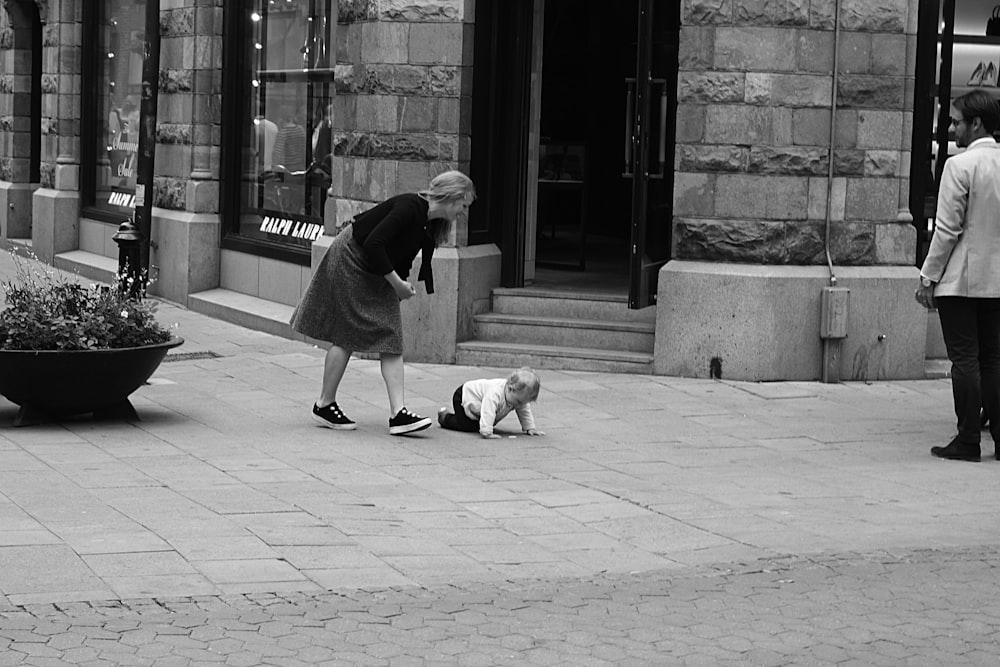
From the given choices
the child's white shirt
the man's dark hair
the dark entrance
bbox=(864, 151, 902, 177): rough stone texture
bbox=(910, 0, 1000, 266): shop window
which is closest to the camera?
the man's dark hair

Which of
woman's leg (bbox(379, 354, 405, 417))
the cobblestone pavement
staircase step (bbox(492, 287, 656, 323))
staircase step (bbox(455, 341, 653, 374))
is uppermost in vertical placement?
staircase step (bbox(492, 287, 656, 323))

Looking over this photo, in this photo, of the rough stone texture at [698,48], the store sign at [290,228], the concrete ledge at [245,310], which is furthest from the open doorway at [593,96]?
the rough stone texture at [698,48]

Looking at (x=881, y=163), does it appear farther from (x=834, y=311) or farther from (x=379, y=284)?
(x=379, y=284)

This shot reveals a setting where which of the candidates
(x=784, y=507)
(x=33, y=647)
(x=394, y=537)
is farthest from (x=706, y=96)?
(x=33, y=647)

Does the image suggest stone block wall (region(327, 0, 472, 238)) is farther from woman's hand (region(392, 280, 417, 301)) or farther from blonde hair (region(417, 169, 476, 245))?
woman's hand (region(392, 280, 417, 301))

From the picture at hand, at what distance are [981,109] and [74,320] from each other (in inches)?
209

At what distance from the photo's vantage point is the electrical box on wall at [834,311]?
12.0 metres

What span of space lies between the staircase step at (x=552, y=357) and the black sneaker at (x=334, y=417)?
2881 millimetres

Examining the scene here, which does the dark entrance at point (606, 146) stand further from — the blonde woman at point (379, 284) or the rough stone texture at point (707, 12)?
the blonde woman at point (379, 284)

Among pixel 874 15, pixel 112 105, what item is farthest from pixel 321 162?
pixel 112 105

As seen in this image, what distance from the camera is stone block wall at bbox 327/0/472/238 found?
12.7 metres

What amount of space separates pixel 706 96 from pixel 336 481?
500 centimetres

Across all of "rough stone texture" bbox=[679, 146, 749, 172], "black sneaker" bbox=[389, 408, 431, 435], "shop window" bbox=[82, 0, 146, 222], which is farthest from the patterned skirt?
"shop window" bbox=[82, 0, 146, 222]

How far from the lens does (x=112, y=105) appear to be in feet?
65.4
